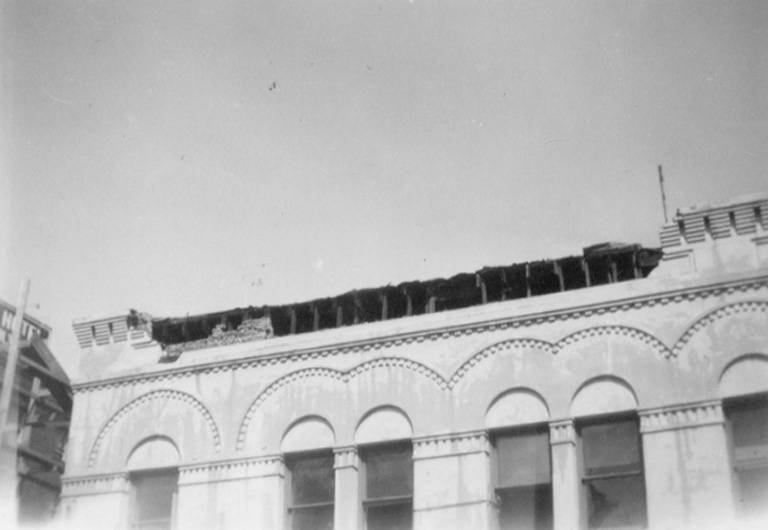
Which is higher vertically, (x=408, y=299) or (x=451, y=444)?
(x=408, y=299)

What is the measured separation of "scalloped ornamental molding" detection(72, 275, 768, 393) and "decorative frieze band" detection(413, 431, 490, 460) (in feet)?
5.42

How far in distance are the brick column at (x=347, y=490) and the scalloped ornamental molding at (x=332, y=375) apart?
1.26 meters

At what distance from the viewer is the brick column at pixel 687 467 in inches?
588

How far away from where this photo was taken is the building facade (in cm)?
1565

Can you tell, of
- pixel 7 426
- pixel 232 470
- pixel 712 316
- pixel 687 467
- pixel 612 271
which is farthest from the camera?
pixel 7 426

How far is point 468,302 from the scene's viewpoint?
60.7ft

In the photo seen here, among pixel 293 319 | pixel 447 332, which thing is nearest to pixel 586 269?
pixel 447 332

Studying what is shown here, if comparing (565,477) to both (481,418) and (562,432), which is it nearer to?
(562,432)

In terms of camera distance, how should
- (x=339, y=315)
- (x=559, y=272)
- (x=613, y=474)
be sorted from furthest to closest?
(x=339, y=315)
(x=559, y=272)
(x=613, y=474)

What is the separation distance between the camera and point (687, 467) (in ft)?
50.2

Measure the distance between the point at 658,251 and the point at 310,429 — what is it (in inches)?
250

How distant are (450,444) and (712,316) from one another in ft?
14.4

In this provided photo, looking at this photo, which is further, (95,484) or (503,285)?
(95,484)

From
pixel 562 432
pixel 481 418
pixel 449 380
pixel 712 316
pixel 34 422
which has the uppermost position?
pixel 712 316
